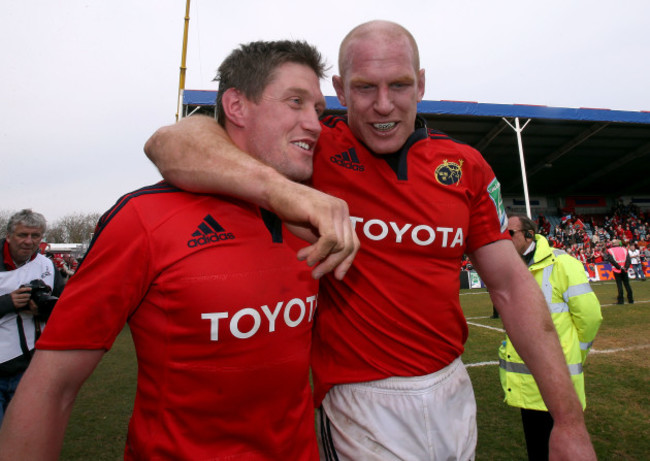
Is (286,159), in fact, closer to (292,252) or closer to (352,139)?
(292,252)

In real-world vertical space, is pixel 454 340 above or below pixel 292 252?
below

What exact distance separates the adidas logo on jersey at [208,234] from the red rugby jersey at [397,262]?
0.54 m

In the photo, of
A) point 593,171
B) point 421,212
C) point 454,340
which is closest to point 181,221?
point 421,212

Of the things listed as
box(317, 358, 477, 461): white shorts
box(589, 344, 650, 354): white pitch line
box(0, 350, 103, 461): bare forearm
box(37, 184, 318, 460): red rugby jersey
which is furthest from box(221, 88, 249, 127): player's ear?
box(589, 344, 650, 354): white pitch line

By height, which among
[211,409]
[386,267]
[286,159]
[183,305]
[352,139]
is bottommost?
[211,409]

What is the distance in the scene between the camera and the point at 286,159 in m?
1.42

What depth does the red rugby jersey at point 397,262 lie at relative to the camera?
1.59m

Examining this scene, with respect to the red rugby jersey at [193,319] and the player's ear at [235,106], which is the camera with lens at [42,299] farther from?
the player's ear at [235,106]

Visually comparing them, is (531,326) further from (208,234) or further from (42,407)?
(42,407)

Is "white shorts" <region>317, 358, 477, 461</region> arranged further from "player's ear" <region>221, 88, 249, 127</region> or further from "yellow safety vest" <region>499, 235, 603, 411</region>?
"yellow safety vest" <region>499, 235, 603, 411</region>

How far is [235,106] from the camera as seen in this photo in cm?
151

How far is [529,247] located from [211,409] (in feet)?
11.5

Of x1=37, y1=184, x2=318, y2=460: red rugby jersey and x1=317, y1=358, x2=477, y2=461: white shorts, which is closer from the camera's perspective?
x1=37, y1=184, x2=318, y2=460: red rugby jersey

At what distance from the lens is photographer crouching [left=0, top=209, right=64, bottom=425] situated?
3.71 metres
